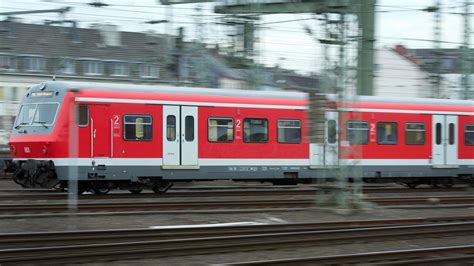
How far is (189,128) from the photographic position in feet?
60.7

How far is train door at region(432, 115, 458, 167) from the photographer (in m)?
22.5

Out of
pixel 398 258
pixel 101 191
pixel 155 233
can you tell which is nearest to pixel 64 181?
pixel 101 191

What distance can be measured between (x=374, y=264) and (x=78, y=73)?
2007 inches

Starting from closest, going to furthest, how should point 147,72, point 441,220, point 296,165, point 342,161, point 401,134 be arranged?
point 441,220 < point 342,161 < point 296,165 < point 401,134 < point 147,72

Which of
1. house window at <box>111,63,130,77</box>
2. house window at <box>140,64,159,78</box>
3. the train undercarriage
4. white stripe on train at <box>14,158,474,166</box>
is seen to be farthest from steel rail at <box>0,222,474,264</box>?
house window at <box>111,63,130,77</box>

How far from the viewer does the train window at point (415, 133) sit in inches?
865

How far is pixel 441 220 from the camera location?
1315 centimetres

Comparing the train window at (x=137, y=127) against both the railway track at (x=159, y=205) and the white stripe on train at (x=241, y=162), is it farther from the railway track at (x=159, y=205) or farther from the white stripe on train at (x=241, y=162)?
the railway track at (x=159, y=205)

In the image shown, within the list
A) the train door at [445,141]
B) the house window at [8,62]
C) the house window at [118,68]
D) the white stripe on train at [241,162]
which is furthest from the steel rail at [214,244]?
the house window at [8,62]

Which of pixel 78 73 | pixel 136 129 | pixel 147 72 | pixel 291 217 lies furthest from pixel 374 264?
pixel 147 72

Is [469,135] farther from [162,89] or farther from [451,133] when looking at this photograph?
[162,89]

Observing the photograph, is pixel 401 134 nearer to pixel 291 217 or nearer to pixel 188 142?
pixel 188 142

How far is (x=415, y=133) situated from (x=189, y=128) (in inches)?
335

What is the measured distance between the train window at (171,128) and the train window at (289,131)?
11.8 feet
